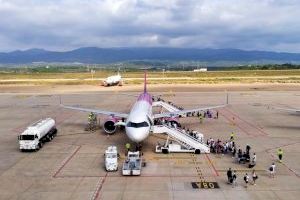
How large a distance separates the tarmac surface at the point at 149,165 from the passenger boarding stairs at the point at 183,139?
138 cm

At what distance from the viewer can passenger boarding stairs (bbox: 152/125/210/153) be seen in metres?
43.6

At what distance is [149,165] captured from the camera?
38.7 metres

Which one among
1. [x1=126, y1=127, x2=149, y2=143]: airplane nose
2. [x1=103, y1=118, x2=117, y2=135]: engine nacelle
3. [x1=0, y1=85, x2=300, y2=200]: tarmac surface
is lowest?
[x1=0, y1=85, x2=300, y2=200]: tarmac surface

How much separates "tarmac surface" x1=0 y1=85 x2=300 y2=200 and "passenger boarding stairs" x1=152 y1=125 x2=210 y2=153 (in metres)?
1.38

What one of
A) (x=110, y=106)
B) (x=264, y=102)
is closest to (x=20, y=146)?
(x=110, y=106)

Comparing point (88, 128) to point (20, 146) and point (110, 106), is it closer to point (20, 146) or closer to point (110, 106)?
point (20, 146)

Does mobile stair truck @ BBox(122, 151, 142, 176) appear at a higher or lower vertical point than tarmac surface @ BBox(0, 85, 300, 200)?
higher

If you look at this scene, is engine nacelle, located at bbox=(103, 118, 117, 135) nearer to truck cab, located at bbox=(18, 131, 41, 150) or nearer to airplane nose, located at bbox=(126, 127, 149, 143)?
truck cab, located at bbox=(18, 131, 41, 150)

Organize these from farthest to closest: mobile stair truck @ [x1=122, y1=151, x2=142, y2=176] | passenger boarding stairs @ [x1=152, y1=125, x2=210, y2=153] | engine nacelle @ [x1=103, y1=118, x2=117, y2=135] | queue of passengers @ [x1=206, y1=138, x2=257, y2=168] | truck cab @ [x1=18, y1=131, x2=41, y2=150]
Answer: engine nacelle @ [x1=103, y1=118, x2=117, y2=135] → truck cab @ [x1=18, y1=131, x2=41, y2=150] → passenger boarding stairs @ [x1=152, y1=125, x2=210, y2=153] → queue of passengers @ [x1=206, y1=138, x2=257, y2=168] → mobile stair truck @ [x1=122, y1=151, x2=142, y2=176]

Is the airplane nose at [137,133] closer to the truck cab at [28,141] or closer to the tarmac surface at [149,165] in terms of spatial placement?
the tarmac surface at [149,165]

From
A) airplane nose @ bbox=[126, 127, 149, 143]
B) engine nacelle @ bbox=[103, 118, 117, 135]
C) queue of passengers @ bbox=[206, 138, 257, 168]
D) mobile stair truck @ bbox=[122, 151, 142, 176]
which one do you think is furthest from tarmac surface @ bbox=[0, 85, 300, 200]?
airplane nose @ bbox=[126, 127, 149, 143]

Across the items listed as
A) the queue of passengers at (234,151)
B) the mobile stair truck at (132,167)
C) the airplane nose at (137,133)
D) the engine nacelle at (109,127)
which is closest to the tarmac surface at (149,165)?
the mobile stair truck at (132,167)

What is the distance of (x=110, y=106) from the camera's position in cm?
8269

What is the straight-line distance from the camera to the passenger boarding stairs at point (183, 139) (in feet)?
143
